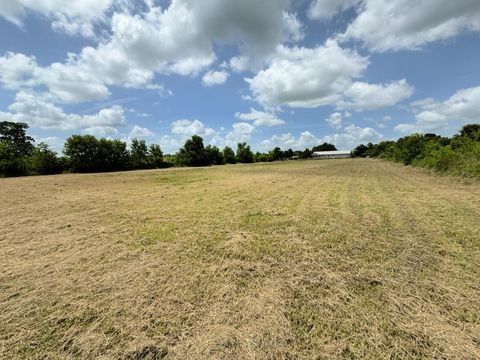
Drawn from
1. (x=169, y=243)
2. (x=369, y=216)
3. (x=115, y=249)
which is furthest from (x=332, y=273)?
(x=115, y=249)

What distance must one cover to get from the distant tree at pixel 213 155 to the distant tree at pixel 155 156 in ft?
39.7

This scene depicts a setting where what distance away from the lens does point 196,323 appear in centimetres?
248

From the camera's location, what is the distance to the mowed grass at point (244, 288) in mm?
2186

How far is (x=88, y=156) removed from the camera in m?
37.2

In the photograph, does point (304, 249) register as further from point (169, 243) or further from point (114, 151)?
point (114, 151)

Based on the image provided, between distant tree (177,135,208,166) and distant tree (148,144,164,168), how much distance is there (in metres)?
5.41

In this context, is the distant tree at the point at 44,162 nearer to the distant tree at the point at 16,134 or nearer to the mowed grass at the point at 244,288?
the distant tree at the point at 16,134

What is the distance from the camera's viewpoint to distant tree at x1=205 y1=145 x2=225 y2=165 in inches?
2349

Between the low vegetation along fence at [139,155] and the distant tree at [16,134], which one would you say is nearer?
the low vegetation along fence at [139,155]

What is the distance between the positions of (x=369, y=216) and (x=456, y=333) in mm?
4393

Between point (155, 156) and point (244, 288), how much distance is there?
51936 millimetres

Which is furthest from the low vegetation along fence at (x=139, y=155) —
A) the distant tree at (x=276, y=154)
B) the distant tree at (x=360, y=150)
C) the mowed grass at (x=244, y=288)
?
the distant tree at (x=360, y=150)

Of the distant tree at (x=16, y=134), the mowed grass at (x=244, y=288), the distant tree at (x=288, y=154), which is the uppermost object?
the distant tree at (x=16, y=134)

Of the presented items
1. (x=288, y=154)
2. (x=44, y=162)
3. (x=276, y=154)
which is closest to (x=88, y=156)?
(x=44, y=162)
